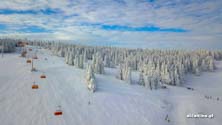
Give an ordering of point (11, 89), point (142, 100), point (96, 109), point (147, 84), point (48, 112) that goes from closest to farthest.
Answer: point (48, 112)
point (96, 109)
point (11, 89)
point (142, 100)
point (147, 84)

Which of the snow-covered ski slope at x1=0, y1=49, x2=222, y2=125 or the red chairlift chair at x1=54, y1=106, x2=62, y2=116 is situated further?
the red chairlift chair at x1=54, y1=106, x2=62, y2=116

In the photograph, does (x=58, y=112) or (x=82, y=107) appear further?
(x=82, y=107)

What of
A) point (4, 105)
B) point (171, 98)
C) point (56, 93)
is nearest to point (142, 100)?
point (171, 98)

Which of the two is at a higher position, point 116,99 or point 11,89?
point 11,89

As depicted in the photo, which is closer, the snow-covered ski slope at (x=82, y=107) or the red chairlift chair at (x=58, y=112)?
the snow-covered ski slope at (x=82, y=107)

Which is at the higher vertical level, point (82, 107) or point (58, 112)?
point (58, 112)

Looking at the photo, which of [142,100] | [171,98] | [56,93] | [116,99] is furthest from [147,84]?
[56,93]

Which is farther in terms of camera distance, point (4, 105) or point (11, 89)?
point (11, 89)

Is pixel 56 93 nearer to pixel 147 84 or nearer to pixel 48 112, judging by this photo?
pixel 48 112

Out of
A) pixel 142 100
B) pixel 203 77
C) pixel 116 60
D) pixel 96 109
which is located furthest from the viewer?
pixel 116 60

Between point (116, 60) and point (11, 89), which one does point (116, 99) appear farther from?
point (116, 60)
